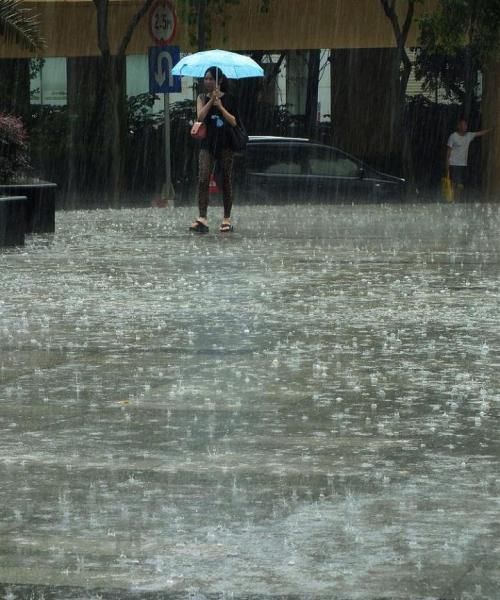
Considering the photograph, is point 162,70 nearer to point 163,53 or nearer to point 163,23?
point 163,53

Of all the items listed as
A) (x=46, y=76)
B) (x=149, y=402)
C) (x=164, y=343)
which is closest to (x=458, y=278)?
(x=164, y=343)

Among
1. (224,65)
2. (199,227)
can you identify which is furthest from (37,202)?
(224,65)

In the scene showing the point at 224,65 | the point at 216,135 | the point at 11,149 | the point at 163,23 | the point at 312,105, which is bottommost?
the point at 312,105

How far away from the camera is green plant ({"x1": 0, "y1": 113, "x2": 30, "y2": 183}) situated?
67.8 ft

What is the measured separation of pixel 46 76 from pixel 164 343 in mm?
29982

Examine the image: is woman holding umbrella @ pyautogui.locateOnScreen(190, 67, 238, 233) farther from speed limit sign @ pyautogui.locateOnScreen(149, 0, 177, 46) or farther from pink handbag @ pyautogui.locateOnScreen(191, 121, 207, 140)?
speed limit sign @ pyautogui.locateOnScreen(149, 0, 177, 46)

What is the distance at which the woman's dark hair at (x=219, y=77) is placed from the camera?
2103 cm

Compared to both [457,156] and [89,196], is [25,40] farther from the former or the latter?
[457,156]

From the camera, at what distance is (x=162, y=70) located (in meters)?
28.3

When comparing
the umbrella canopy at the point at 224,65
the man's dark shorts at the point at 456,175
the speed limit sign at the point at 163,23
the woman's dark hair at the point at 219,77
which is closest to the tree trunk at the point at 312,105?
the man's dark shorts at the point at 456,175

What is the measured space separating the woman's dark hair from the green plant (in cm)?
228

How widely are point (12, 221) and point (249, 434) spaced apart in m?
11.2

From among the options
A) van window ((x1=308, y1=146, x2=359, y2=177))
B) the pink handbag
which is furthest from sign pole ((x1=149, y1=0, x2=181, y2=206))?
the pink handbag

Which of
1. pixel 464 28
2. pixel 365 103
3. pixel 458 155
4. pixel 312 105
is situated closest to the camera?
pixel 464 28
